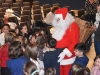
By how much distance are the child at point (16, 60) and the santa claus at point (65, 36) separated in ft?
2.88

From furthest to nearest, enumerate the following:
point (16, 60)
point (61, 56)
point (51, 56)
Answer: point (61, 56)
point (51, 56)
point (16, 60)

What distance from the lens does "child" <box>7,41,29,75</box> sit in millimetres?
3738

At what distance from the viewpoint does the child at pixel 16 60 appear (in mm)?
3738

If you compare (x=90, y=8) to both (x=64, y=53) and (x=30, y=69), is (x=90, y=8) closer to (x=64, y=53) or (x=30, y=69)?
(x=64, y=53)

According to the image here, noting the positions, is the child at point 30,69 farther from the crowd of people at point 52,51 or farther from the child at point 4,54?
the child at point 4,54

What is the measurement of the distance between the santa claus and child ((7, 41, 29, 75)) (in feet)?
2.88

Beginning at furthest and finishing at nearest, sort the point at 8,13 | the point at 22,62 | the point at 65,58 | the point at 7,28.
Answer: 1. the point at 8,13
2. the point at 7,28
3. the point at 65,58
4. the point at 22,62

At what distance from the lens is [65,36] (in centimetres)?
462

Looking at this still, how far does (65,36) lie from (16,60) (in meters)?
1.18

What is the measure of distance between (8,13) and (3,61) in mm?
4838

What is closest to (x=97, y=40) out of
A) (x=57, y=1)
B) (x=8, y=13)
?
(x=8, y=13)

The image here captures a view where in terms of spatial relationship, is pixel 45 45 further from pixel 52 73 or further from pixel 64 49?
pixel 52 73

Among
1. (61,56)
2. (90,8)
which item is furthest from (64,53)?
(90,8)

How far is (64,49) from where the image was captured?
4.54m
